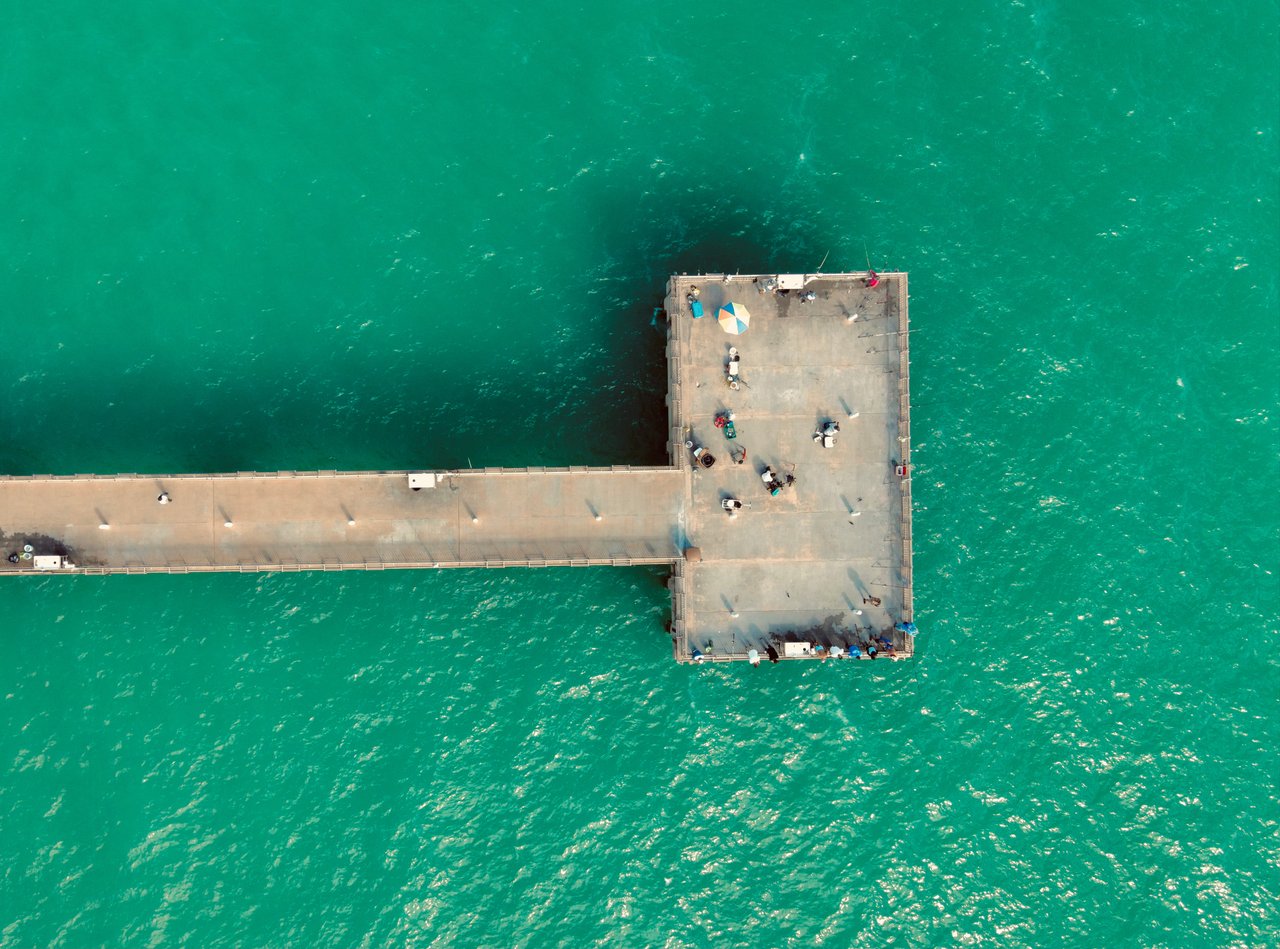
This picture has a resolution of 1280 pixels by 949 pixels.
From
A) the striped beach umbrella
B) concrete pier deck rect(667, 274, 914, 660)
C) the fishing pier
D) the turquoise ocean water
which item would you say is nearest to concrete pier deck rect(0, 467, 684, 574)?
the fishing pier

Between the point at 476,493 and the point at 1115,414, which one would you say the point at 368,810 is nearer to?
the point at 476,493

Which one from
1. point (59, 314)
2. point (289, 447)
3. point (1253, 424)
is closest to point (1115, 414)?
point (1253, 424)

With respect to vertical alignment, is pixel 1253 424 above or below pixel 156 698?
above

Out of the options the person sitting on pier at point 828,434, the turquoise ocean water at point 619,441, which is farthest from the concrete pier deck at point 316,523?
the person sitting on pier at point 828,434

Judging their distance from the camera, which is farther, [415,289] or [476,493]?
[415,289]

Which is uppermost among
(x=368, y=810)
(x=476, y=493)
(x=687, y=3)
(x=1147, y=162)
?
(x=687, y=3)
